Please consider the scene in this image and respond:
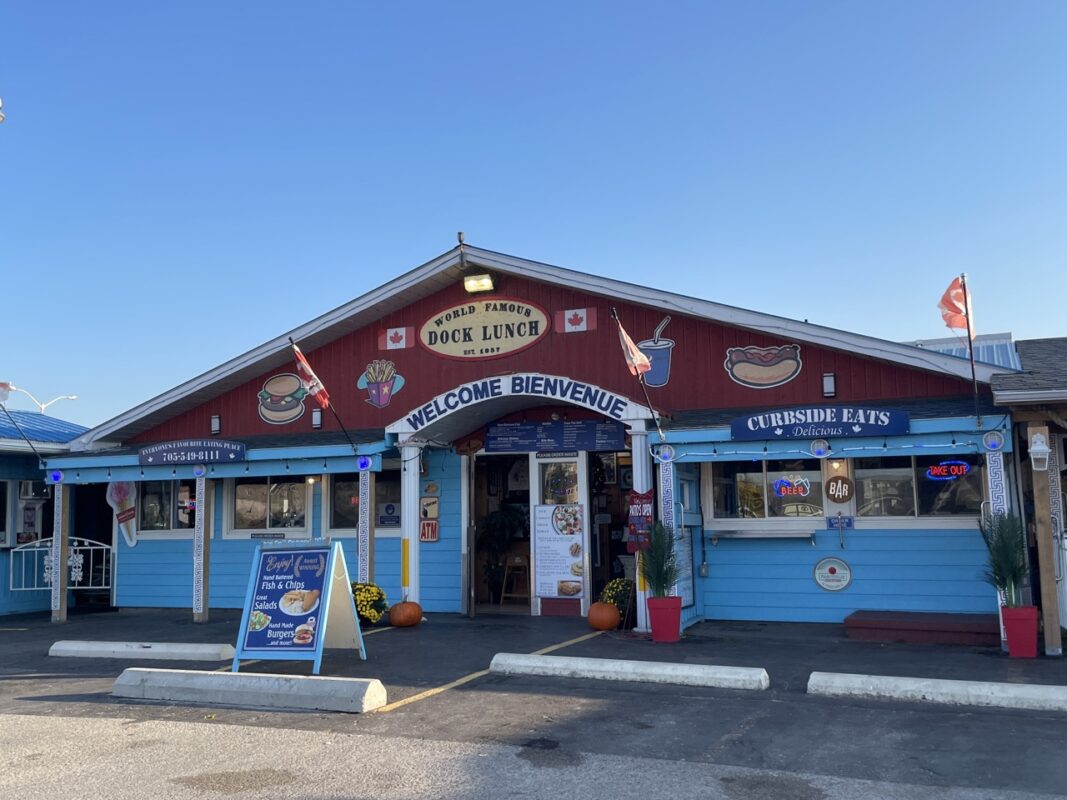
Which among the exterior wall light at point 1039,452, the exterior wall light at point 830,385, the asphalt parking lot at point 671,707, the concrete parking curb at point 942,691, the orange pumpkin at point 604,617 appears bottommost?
the asphalt parking lot at point 671,707

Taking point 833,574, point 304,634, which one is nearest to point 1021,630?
point 833,574

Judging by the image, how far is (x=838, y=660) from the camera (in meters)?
9.85

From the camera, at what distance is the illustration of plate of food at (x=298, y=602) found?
9.82 m

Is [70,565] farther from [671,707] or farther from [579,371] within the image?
[671,707]

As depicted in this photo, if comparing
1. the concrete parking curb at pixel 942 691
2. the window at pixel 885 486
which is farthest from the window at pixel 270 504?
the concrete parking curb at pixel 942 691

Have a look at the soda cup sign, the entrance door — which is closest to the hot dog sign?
the soda cup sign

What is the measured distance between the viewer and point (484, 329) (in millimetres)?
14586

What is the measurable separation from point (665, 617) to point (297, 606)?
426cm

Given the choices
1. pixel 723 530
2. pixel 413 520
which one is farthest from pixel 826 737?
pixel 413 520

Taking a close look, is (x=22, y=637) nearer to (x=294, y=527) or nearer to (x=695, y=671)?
(x=294, y=527)

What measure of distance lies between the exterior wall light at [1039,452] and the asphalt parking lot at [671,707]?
6.48ft

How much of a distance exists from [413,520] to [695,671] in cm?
592

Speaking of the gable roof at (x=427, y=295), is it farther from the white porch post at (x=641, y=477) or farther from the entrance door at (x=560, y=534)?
the entrance door at (x=560, y=534)

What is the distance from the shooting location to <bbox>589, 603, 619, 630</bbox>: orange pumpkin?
1219cm
